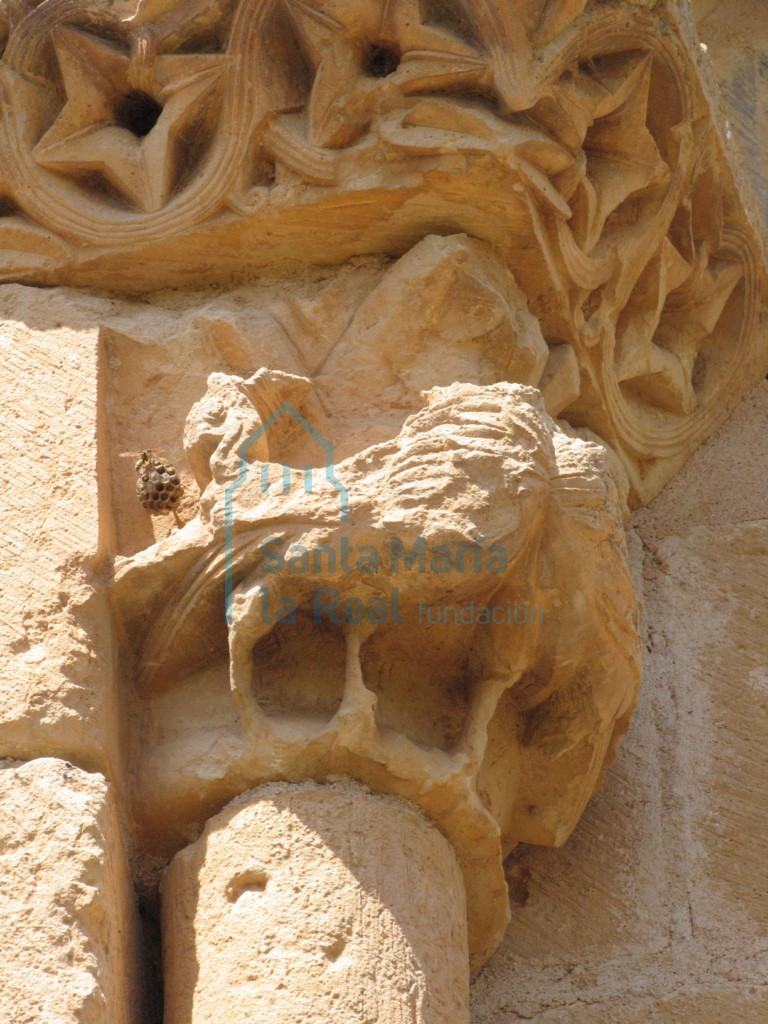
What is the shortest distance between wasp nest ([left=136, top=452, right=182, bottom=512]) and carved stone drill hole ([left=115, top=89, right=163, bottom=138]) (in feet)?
2.14

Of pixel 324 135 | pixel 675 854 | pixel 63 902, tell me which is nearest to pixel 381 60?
pixel 324 135

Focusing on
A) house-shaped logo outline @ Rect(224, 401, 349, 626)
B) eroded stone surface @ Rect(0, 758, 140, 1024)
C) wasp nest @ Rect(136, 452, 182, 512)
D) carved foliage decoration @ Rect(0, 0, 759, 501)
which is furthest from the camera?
carved foliage decoration @ Rect(0, 0, 759, 501)

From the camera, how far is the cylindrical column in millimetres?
2189

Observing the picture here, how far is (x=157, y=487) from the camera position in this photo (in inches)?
103

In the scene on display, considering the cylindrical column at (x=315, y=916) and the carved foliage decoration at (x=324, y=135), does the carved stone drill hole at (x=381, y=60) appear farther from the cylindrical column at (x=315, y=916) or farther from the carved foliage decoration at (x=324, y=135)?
the cylindrical column at (x=315, y=916)

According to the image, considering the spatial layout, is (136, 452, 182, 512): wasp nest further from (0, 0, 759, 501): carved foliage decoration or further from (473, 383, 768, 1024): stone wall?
(473, 383, 768, 1024): stone wall

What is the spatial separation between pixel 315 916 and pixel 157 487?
698 mm

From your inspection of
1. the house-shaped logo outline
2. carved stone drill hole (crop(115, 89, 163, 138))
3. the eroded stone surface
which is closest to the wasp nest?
the house-shaped logo outline

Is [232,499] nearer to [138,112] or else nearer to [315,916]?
[315,916]

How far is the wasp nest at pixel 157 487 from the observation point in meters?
2.63

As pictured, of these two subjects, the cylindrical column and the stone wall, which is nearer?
the cylindrical column

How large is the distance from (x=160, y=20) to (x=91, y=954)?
151cm

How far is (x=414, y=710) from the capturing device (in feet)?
8.43

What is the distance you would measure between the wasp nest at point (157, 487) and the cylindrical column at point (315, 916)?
0.47 metres
